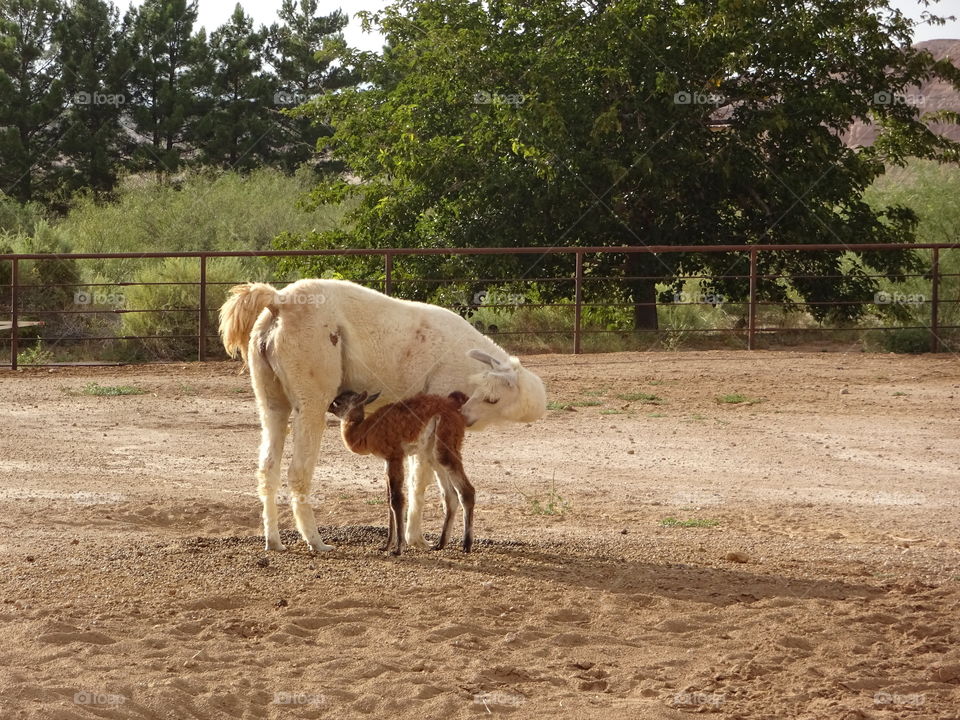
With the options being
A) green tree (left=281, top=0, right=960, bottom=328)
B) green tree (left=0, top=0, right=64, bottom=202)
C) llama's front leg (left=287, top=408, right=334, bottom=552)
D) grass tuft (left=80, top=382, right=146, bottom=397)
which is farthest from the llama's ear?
green tree (left=0, top=0, right=64, bottom=202)

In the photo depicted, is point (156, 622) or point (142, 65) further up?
point (142, 65)

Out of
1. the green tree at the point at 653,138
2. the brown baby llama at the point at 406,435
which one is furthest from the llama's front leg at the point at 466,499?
the green tree at the point at 653,138

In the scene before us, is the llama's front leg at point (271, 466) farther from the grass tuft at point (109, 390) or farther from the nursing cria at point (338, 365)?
the grass tuft at point (109, 390)

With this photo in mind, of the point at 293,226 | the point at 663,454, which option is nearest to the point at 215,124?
the point at 293,226

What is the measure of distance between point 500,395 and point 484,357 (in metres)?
0.23

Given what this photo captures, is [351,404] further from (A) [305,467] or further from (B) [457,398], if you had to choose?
(B) [457,398]

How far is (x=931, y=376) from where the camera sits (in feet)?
45.2

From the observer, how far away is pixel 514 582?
227 inches

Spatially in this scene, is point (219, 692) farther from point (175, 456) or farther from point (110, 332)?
point (110, 332)

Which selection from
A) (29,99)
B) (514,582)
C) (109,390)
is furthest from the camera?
(29,99)

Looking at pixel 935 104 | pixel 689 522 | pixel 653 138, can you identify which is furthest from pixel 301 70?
pixel 935 104

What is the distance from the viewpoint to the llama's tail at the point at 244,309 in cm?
617

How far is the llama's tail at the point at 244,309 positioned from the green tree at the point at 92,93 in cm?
3024

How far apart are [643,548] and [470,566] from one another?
1.10m
